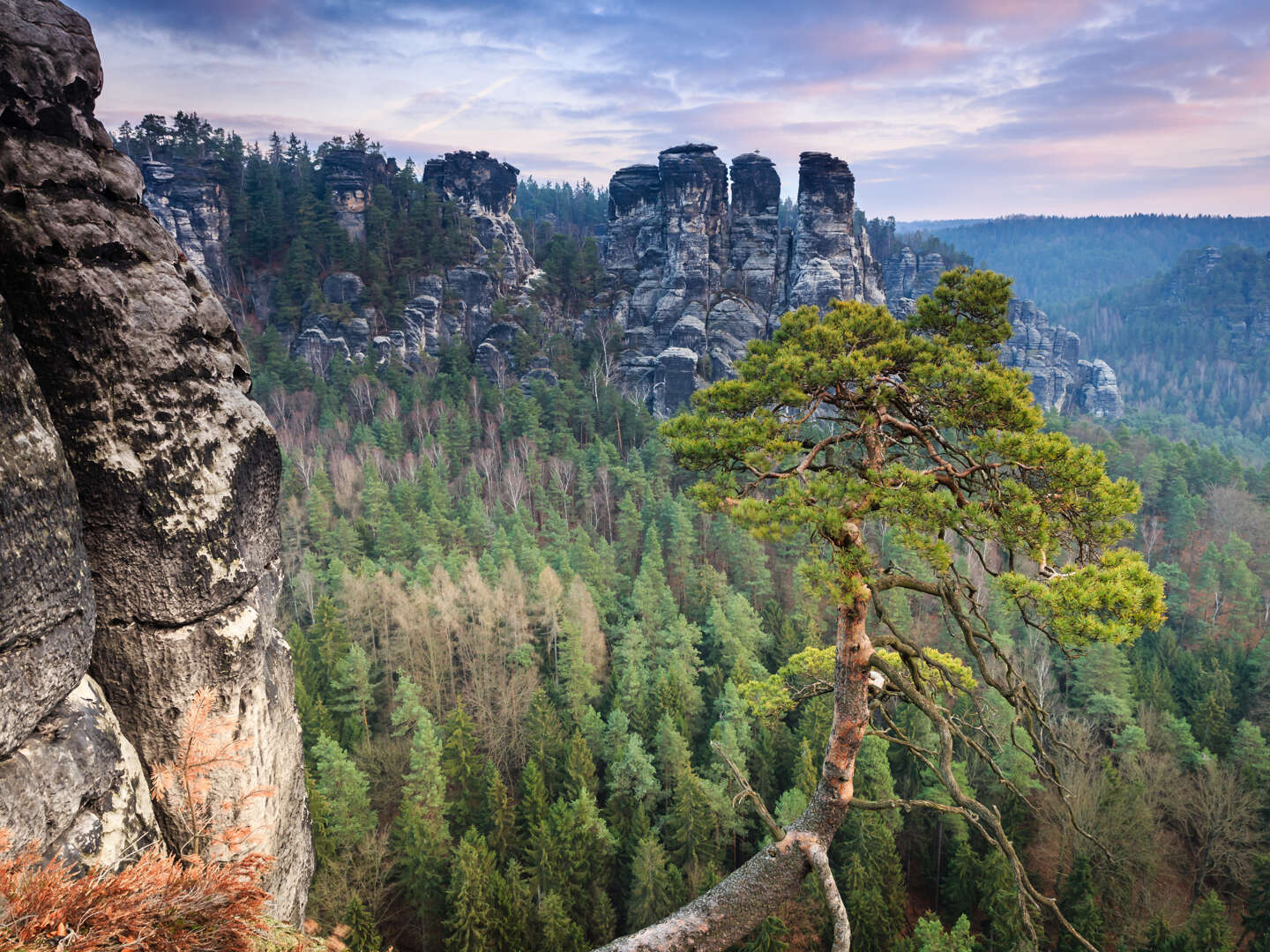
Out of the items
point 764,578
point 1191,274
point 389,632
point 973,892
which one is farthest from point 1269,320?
point 389,632

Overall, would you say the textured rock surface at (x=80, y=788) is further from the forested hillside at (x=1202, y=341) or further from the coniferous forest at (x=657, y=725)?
the forested hillside at (x=1202, y=341)

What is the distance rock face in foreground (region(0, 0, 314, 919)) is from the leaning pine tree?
3.94 metres

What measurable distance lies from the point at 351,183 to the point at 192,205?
15542 millimetres

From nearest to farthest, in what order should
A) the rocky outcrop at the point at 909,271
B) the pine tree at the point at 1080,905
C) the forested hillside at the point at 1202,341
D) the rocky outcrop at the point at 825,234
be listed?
the pine tree at the point at 1080,905 → the rocky outcrop at the point at 825,234 → the rocky outcrop at the point at 909,271 → the forested hillside at the point at 1202,341

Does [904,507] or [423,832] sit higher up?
[904,507]

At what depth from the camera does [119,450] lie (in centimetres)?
448

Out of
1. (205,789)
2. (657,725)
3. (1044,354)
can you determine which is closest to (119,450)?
(205,789)

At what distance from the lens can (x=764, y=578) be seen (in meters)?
37.3

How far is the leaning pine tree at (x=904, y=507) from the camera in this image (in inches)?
235

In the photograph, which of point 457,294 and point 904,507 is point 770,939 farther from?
point 457,294

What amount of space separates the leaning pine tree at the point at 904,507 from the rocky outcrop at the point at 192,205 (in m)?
78.3

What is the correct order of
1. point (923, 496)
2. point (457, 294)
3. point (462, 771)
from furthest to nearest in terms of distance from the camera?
point (457, 294), point (462, 771), point (923, 496)

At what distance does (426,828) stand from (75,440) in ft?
61.9

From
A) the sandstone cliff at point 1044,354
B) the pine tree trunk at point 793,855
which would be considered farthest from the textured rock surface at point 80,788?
the sandstone cliff at point 1044,354
